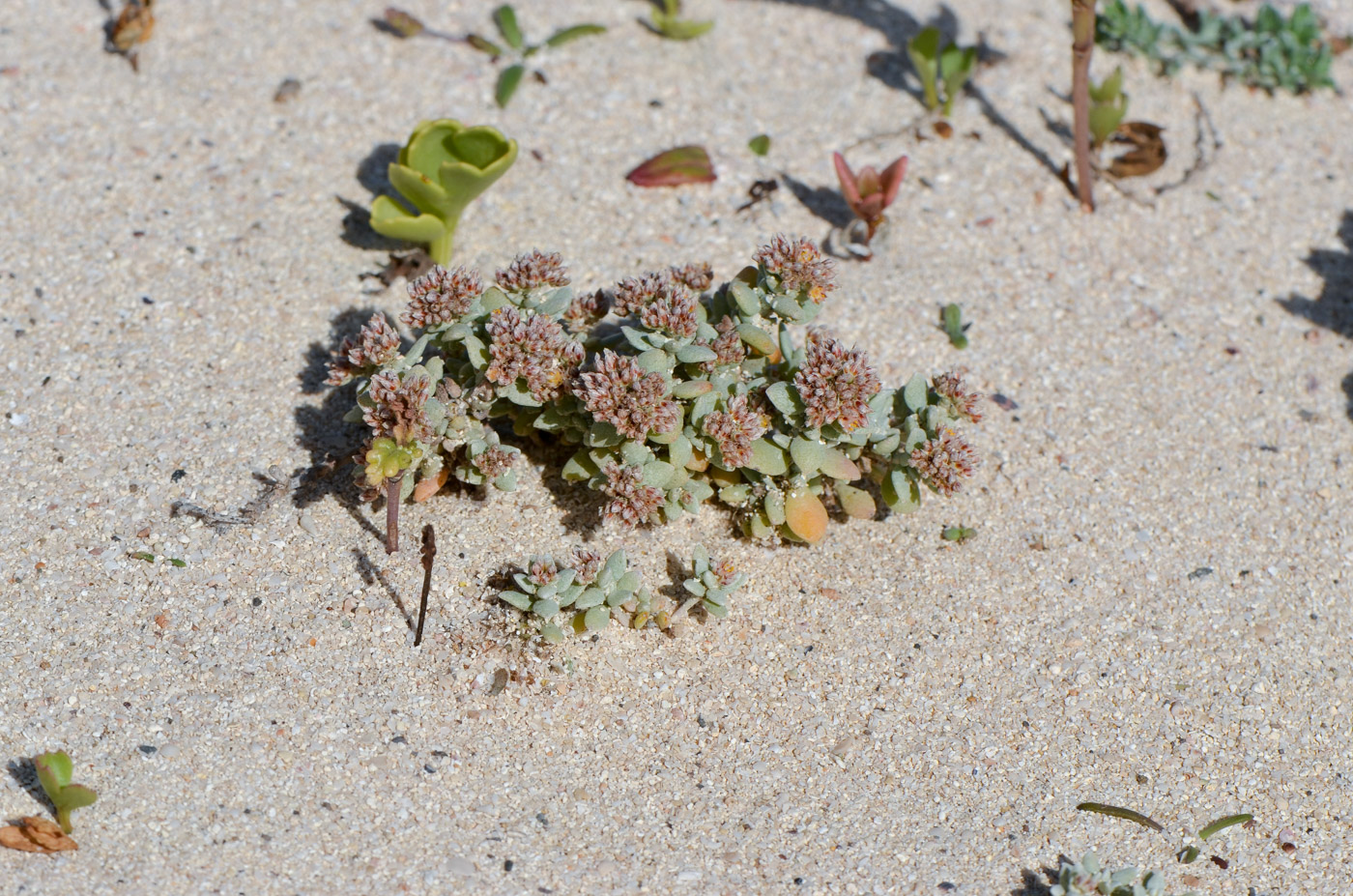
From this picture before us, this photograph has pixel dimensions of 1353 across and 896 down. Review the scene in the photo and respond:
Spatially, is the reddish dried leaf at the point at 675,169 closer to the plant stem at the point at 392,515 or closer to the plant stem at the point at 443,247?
the plant stem at the point at 443,247

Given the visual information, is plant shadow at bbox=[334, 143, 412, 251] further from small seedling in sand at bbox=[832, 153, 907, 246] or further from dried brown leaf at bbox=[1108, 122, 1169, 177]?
dried brown leaf at bbox=[1108, 122, 1169, 177]

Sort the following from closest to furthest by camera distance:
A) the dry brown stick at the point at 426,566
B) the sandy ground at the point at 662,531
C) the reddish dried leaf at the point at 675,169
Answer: the sandy ground at the point at 662,531
the dry brown stick at the point at 426,566
the reddish dried leaf at the point at 675,169

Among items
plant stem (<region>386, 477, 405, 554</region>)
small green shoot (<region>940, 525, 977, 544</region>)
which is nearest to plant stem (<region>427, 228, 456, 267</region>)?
plant stem (<region>386, 477, 405, 554</region>)

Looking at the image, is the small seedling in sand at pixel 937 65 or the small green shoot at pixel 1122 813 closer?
the small green shoot at pixel 1122 813

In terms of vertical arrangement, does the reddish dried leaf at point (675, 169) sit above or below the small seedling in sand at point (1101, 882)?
above

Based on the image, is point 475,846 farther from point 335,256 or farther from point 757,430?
point 335,256

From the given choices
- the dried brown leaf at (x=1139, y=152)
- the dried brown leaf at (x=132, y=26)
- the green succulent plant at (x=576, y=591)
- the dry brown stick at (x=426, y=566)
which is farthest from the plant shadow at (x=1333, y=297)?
the dried brown leaf at (x=132, y=26)
